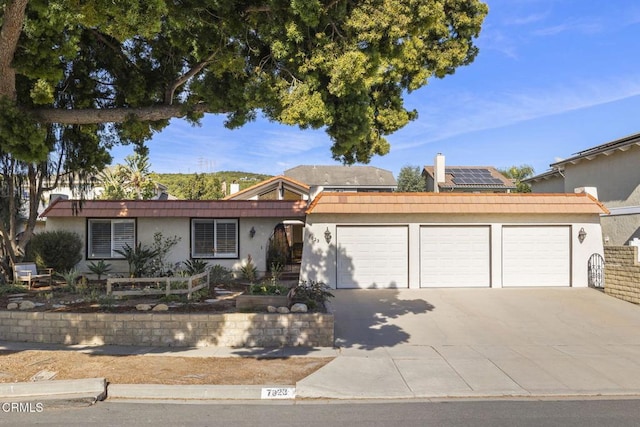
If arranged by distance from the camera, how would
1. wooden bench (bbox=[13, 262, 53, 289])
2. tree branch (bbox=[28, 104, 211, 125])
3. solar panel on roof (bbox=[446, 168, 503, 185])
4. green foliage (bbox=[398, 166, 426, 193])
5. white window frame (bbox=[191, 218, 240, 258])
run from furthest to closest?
green foliage (bbox=[398, 166, 426, 193])
solar panel on roof (bbox=[446, 168, 503, 185])
white window frame (bbox=[191, 218, 240, 258])
wooden bench (bbox=[13, 262, 53, 289])
tree branch (bbox=[28, 104, 211, 125])

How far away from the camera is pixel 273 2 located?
24.7 feet

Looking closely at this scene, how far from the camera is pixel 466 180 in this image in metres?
32.0

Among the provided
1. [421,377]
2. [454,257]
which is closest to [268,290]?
[421,377]

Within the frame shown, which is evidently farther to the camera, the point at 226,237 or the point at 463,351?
the point at 226,237

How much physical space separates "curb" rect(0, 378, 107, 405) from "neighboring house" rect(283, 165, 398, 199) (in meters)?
26.6

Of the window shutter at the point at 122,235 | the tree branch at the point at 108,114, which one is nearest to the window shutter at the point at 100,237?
the window shutter at the point at 122,235

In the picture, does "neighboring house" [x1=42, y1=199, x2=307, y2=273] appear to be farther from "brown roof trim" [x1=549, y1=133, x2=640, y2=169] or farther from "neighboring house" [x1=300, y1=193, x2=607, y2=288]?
"brown roof trim" [x1=549, y1=133, x2=640, y2=169]

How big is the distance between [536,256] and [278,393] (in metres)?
11.5

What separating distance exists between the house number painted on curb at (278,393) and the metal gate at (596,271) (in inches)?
481

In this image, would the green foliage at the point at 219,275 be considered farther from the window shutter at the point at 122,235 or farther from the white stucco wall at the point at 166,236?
the window shutter at the point at 122,235

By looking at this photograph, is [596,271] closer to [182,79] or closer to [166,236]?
[182,79]

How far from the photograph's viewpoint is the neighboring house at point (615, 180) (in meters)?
15.5

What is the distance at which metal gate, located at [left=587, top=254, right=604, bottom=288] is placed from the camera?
1430cm

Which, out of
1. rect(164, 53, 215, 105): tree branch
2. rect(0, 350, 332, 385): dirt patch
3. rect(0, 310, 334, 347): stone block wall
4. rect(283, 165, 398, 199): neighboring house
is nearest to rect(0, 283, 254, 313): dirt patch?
rect(0, 310, 334, 347): stone block wall
